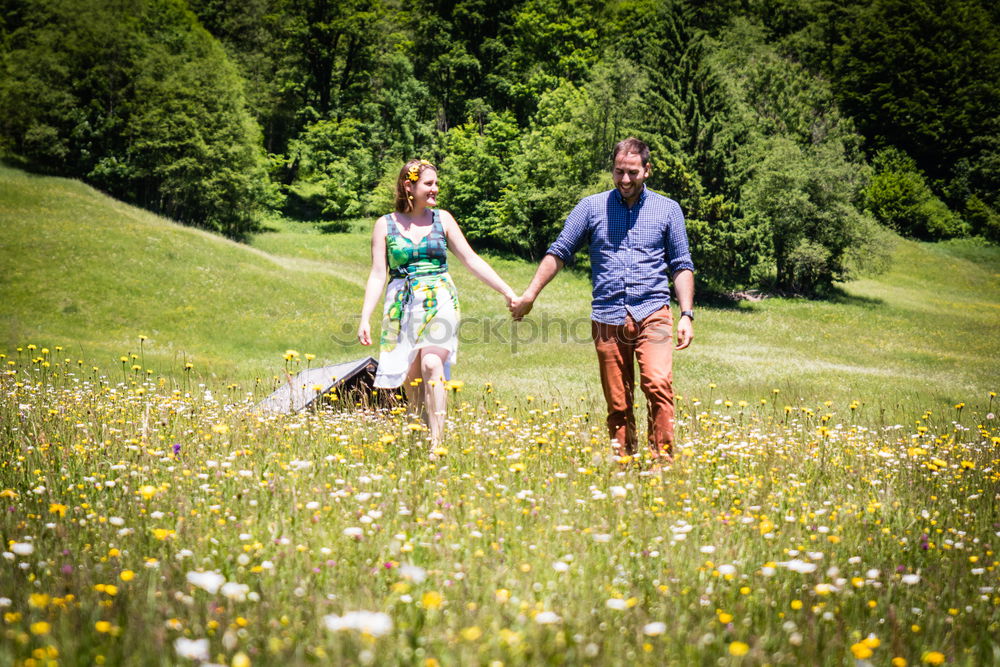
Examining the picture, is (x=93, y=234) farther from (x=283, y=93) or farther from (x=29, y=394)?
(x=283, y=93)

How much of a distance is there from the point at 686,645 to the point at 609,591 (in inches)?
20.8

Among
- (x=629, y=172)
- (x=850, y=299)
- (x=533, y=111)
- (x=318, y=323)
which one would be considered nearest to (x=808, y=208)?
(x=850, y=299)

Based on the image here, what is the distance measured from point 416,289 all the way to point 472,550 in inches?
120

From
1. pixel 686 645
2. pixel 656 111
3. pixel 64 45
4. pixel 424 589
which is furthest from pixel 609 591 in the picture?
pixel 64 45

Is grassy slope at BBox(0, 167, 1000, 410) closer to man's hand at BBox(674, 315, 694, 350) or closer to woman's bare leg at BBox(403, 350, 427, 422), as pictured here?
woman's bare leg at BBox(403, 350, 427, 422)

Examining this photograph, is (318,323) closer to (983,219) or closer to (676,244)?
(676,244)

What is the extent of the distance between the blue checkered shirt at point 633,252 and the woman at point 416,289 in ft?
2.91

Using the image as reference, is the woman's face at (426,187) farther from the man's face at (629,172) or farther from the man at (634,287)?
the man's face at (629,172)

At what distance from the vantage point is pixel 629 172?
5461 mm

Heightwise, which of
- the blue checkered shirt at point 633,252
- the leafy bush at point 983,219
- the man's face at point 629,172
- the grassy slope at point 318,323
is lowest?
the grassy slope at point 318,323

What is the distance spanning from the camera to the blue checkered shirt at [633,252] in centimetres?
561

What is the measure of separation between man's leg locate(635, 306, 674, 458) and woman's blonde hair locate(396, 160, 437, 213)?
7.17 ft

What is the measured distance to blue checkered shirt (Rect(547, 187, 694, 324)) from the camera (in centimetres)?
561

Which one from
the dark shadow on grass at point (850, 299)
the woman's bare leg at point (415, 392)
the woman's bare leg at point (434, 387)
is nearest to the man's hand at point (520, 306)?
the woman's bare leg at point (434, 387)
